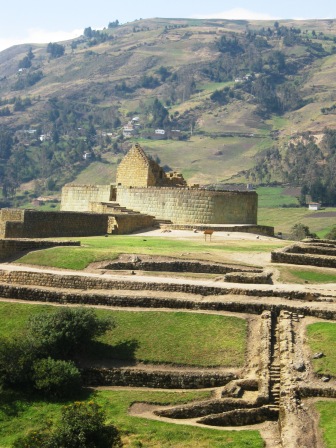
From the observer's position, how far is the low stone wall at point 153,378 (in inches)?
877

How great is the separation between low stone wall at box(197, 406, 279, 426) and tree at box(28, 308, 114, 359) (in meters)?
4.56

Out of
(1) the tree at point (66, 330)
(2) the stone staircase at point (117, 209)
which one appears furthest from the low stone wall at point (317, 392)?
(2) the stone staircase at point (117, 209)

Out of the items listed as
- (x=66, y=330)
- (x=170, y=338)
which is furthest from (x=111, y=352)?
(x=170, y=338)

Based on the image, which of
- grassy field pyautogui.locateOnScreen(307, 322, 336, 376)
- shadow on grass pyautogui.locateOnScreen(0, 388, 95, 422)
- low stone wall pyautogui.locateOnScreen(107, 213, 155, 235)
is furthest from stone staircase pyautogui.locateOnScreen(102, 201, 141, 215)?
shadow on grass pyautogui.locateOnScreen(0, 388, 95, 422)

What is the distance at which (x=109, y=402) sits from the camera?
2161cm

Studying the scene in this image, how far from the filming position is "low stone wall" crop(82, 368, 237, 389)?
22.3 metres

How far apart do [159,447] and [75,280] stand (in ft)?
34.4

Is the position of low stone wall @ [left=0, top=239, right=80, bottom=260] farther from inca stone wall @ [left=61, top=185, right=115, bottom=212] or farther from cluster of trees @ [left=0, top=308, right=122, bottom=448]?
inca stone wall @ [left=61, top=185, right=115, bottom=212]

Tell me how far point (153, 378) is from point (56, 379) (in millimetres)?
2441

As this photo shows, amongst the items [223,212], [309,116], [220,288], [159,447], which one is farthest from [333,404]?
→ [309,116]

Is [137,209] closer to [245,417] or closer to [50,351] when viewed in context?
[50,351]

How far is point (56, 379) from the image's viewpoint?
2180 centimetres

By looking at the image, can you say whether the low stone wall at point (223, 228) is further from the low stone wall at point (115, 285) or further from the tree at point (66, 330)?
the tree at point (66, 330)

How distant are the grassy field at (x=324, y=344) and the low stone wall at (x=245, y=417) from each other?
5.35 feet
